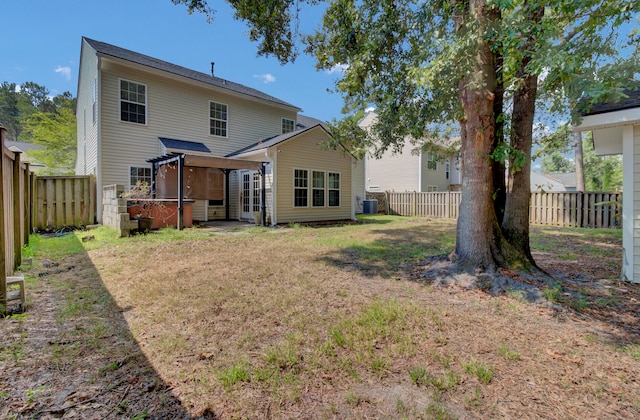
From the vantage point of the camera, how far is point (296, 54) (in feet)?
25.0

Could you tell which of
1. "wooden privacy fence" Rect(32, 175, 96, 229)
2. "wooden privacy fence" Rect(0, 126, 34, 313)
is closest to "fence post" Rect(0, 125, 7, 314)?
"wooden privacy fence" Rect(0, 126, 34, 313)

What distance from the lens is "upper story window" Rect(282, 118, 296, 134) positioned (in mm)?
15719

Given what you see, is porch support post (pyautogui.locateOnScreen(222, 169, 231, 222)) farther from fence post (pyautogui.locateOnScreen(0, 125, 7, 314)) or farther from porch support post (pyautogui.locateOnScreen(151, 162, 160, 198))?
fence post (pyautogui.locateOnScreen(0, 125, 7, 314))

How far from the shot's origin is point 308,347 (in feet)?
8.41

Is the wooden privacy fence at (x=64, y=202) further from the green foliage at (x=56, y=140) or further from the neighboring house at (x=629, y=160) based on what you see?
the neighboring house at (x=629, y=160)

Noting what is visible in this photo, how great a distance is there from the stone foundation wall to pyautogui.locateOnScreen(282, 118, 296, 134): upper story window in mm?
8968

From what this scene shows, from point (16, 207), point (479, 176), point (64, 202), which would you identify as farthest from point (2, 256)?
point (64, 202)

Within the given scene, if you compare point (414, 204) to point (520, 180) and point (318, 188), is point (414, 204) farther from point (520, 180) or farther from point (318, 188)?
point (520, 180)

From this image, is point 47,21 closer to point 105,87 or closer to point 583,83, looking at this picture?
point 105,87

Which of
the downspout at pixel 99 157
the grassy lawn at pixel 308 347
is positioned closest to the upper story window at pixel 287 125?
the downspout at pixel 99 157

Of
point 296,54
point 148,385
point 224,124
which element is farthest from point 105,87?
point 148,385

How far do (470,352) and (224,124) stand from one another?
13.4 metres

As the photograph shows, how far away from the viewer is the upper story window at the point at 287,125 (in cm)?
1572

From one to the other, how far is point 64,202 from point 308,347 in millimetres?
11033
